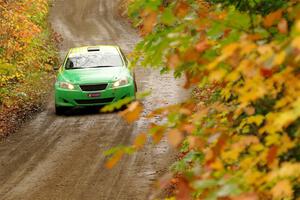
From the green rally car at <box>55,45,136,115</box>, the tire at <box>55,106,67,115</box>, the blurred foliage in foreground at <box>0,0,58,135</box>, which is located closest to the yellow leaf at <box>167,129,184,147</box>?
the blurred foliage in foreground at <box>0,0,58,135</box>

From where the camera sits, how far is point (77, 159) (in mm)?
11367

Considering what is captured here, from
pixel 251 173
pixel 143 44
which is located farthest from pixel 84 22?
pixel 251 173

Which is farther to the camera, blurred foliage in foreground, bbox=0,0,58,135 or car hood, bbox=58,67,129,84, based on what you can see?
blurred foliage in foreground, bbox=0,0,58,135

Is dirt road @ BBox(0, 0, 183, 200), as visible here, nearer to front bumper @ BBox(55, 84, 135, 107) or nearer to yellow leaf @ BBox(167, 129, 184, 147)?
front bumper @ BBox(55, 84, 135, 107)

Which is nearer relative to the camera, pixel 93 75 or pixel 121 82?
pixel 121 82

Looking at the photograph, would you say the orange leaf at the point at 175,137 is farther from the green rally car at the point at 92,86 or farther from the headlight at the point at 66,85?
the headlight at the point at 66,85

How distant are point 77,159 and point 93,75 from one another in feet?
14.1

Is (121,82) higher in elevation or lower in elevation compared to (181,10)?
lower

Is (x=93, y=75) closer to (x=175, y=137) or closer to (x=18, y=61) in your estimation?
(x=18, y=61)

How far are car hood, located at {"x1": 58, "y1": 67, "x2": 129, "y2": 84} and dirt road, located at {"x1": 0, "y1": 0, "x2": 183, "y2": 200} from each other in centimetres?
93

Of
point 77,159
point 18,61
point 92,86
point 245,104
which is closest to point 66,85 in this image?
point 92,86

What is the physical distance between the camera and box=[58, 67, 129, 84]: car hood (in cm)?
1506

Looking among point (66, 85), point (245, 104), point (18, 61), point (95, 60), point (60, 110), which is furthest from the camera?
point (18, 61)

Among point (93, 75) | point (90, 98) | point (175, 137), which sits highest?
point (175, 137)
